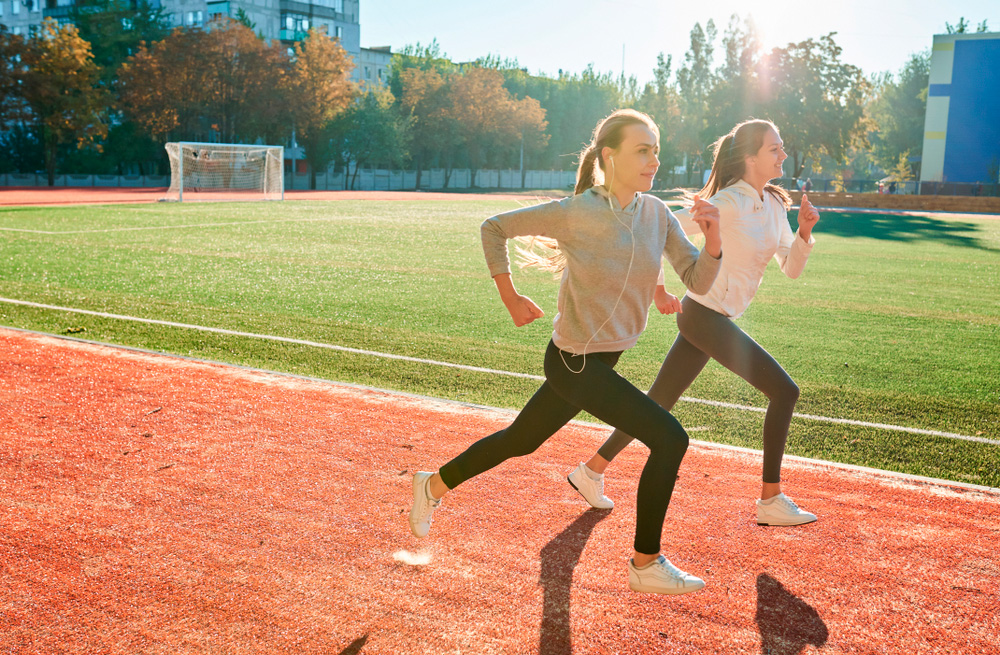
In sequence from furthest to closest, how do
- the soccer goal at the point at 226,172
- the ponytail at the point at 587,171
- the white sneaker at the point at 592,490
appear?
1. the soccer goal at the point at 226,172
2. the white sneaker at the point at 592,490
3. the ponytail at the point at 587,171

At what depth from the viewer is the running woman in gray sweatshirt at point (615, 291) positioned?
366cm

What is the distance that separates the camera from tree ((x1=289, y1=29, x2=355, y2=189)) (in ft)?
218

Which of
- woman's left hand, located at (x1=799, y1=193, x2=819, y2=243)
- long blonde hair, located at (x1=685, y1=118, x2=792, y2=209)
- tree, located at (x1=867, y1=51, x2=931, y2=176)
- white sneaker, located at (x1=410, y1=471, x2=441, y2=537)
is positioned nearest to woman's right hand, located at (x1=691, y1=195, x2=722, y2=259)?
long blonde hair, located at (x1=685, y1=118, x2=792, y2=209)

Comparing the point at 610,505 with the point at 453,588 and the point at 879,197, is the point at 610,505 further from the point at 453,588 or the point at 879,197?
the point at 879,197

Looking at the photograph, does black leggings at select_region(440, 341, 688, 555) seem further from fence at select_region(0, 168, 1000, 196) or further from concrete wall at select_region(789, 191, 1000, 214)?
fence at select_region(0, 168, 1000, 196)

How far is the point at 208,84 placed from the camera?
63.8 meters

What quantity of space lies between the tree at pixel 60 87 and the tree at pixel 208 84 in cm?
331

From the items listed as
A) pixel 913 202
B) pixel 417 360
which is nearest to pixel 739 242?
pixel 417 360

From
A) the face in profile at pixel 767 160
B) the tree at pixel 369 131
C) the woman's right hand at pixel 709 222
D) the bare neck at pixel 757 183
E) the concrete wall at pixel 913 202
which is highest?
the tree at pixel 369 131

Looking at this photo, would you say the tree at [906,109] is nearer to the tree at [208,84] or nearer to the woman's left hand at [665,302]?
the tree at [208,84]

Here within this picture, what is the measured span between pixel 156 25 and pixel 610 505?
76636mm

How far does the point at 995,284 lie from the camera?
1596 cm

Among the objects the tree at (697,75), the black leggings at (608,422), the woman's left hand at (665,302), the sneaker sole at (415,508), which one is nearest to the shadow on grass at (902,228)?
the woman's left hand at (665,302)

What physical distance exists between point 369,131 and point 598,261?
233ft
